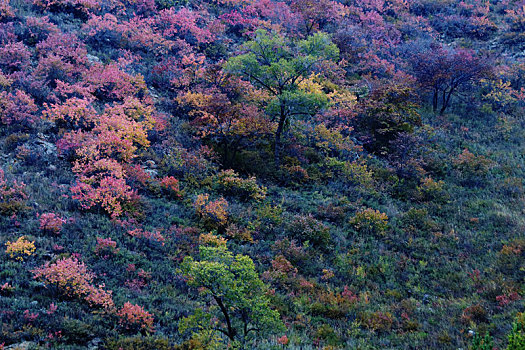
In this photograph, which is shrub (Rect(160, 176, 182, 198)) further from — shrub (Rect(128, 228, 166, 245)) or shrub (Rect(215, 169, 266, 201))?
shrub (Rect(128, 228, 166, 245))

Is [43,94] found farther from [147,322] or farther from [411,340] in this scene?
[411,340]

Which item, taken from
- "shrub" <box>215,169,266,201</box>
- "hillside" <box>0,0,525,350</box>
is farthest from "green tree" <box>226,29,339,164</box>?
"shrub" <box>215,169,266,201</box>

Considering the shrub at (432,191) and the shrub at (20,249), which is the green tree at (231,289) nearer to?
the shrub at (20,249)

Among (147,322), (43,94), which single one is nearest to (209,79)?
(43,94)

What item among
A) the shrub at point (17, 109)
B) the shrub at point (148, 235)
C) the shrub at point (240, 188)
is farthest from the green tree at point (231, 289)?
the shrub at point (17, 109)

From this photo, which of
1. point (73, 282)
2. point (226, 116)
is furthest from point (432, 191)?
point (73, 282)
